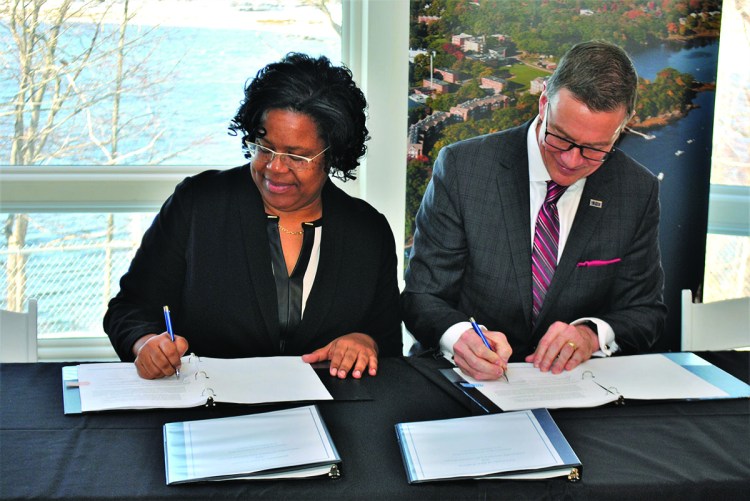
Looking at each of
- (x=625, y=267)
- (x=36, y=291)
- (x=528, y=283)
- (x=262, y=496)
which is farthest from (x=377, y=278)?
(x=36, y=291)

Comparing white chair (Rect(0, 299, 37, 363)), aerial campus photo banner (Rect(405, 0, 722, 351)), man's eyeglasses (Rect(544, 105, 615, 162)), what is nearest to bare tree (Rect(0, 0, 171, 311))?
aerial campus photo banner (Rect(405, 0, 722, 351))

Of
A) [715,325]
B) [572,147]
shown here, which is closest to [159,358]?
[572,147]

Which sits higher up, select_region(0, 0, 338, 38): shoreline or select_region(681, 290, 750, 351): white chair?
select_region(0, 0, 338, 38): shoreline

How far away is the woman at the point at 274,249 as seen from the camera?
7.44 feet

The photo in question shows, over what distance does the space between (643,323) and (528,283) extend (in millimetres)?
345

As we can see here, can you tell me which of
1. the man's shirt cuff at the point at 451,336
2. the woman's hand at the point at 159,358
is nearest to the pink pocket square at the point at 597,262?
the man's shirt cuff at the point at 451,336

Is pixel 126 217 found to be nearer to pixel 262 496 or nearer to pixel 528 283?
pixel 528 283

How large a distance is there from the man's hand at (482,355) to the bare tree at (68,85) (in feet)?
6.83

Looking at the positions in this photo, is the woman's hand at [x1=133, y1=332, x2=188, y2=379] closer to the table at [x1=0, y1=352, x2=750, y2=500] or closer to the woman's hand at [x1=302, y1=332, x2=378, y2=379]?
the table at [x1=0, y1=352, x2=750, y2=500]

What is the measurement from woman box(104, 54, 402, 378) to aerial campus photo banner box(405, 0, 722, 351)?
1.08m

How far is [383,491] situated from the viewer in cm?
145

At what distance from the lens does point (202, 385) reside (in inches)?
72.2

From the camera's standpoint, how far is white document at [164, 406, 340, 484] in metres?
1.45

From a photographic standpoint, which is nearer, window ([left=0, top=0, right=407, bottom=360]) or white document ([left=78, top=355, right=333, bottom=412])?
white document ([left=78, top=355, right=333, bottom=412])
